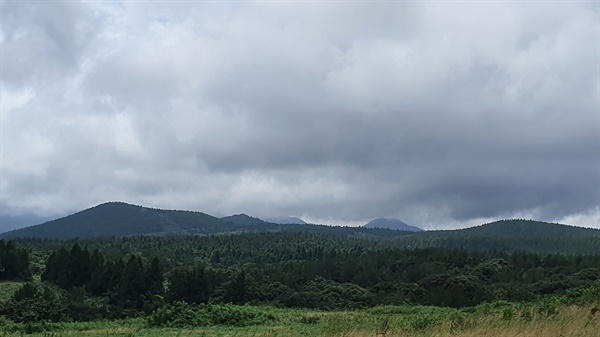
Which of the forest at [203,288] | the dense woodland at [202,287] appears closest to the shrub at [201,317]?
the forest at [203,288]

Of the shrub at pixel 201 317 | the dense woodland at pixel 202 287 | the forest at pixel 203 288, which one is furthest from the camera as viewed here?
the dense woodland at pixel 202 287

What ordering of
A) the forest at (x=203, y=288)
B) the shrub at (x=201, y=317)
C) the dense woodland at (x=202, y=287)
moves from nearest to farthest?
the shrub at (x=201, y=317)
the forest at (x=203, y=288)
the dense woodland at (x=202, y=287)

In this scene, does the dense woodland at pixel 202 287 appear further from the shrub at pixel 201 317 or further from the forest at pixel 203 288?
the shrub at pixel 201 317

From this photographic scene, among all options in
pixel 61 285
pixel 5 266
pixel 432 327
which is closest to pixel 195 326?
pixel 432 327

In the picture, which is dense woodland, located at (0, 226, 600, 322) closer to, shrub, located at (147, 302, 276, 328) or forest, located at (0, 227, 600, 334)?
forest, located at (0, 227, 600, 334)

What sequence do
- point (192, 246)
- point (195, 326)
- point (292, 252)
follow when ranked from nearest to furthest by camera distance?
point (195, 326)
point (292, 252)
point (192, 246)

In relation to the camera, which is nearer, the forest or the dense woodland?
the forest

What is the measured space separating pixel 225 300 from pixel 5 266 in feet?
77.2

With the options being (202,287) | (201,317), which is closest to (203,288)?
(202,287)

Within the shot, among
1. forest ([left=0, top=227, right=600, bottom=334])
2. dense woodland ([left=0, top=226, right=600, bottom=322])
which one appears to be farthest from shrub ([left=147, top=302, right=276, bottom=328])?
dense woodland ([left=0, top=226, right=600, bottom=322])

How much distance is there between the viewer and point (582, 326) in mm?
16781

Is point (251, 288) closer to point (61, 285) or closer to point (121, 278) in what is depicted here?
point (121, 278)

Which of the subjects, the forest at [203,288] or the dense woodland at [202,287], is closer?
the forest at [203,288]

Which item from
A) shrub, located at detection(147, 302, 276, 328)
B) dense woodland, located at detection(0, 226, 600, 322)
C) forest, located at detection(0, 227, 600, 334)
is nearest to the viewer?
shrub, located at detection(147, 302, 276, 328)
